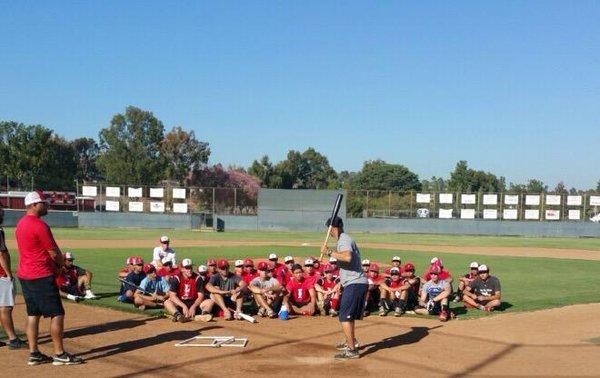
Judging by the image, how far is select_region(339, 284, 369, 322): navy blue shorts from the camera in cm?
770

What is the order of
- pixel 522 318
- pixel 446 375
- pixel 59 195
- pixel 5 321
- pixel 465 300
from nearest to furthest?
1. pixel 446 375
2. pixel 5 321
3. pixel 522 318
4. pixel 465 300
5. pixel 59 195

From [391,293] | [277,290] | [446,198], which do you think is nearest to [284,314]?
[277,290]

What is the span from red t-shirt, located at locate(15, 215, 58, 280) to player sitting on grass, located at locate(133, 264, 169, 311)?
158 inches

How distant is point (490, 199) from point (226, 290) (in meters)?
41.1

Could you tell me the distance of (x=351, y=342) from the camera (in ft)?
25.5

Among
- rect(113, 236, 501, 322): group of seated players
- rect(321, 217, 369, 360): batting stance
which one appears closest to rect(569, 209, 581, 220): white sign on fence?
rect(113, 236, 501, 322): group of seated players

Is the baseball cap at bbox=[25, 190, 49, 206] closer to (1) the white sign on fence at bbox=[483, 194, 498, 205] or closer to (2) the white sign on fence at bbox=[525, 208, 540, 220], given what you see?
(1) the white sign on fence at bbox=[483, 194, 498, 205]

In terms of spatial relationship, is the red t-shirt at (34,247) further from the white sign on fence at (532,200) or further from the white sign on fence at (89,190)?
the white sign on fence at (532,200)

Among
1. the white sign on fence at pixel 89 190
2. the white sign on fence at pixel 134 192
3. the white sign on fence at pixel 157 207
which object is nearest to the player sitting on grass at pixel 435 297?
the white sign on fence at pixel 157 207

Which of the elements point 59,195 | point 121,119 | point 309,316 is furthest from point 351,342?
point 121,119

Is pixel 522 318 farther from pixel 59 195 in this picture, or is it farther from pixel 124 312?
pixel 59 195

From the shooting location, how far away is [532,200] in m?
47.5

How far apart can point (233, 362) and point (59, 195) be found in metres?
49.4

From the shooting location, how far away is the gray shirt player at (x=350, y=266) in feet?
25.3
